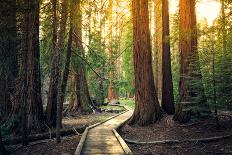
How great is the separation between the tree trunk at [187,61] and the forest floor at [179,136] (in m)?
0.64

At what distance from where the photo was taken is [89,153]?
873 cm

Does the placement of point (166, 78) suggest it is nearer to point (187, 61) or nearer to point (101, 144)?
point (187, 61)

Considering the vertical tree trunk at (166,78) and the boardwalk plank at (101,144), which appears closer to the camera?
the boardwalk plank at (101,144)

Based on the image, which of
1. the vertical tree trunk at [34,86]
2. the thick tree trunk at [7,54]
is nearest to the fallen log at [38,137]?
the vertical tree trunk at [34,86]

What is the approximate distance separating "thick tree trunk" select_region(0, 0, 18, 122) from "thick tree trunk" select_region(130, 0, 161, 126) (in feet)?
18.1

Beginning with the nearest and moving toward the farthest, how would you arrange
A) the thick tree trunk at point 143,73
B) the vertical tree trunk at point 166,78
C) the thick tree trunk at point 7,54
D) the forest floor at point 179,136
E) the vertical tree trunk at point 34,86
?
the forest floor at point 179,136, the thick tree trunk at point 7,54, the vertical tree trunk at point 34,86, the thick tree trunk at point 143,73, the vertical tree trunk at point 166,78

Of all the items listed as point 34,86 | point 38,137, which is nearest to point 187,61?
point 34,86

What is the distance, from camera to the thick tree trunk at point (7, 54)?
1057cm

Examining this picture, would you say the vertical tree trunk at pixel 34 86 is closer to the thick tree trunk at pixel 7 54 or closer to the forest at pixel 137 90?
the forest at pixel 137 90

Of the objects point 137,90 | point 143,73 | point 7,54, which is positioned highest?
point 7,54

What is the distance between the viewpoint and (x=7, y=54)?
521 inches

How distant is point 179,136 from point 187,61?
330 cm

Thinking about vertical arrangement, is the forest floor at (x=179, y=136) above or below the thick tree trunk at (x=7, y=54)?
below

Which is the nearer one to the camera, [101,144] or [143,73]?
[101,144]
